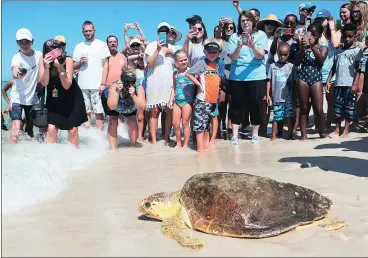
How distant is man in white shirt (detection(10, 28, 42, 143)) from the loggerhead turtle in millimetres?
3543

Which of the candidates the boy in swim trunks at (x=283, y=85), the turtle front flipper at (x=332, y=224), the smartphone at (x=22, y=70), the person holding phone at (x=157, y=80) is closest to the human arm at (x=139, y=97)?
the person holding phone at (x=157, y=80)

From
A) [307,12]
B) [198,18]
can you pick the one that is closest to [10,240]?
[198,18]

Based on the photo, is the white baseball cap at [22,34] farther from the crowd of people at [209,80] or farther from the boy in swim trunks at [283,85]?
the boy in swim trunks at [283,85]

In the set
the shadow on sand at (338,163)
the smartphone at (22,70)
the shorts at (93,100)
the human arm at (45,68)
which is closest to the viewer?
the shadow on sand at (338,163)

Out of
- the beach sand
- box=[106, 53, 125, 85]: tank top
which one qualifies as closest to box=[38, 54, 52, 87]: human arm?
the beach sand

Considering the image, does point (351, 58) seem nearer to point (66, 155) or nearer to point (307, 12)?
point (307, 12)

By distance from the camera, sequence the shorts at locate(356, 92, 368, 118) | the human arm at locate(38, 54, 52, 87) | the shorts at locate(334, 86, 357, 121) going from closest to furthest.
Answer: the human arm at locate(38, 54, 52, 87) → the shorts at locate(334, 86, 357, 121) → the shorts at locate(356, 92, 368, 118)

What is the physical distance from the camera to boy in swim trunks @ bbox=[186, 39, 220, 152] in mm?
5551

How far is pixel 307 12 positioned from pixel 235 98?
2221 mm

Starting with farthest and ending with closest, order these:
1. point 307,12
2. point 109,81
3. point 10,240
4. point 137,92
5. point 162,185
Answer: point 307,12 < point 109,81 < point 137,92 < point 162,185 < point 10,240

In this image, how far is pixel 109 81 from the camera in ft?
21.2

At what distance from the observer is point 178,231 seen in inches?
106

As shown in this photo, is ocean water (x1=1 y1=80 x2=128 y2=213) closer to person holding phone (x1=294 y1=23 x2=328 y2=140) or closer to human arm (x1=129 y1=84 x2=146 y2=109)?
human arm (x1=129 y1=84 x2=146 y2=109)

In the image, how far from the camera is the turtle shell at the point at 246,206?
8.82 feet
